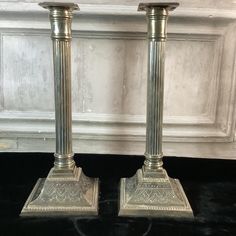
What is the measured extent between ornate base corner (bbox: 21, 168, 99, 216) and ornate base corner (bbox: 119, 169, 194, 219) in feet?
0.34

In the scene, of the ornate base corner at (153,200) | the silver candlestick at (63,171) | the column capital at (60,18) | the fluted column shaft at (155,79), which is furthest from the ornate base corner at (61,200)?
the column capital at (60,18)

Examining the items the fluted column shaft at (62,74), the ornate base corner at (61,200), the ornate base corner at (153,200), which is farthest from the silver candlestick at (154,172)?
the fluted column shaft at (62,74)

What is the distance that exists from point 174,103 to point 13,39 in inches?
24.6

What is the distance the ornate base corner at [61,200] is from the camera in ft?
3.22

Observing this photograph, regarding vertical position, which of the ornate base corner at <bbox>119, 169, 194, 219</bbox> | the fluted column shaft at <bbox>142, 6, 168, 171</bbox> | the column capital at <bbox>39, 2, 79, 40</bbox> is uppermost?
the column capital at <bbox>39, 2, 79, 40</bbox>

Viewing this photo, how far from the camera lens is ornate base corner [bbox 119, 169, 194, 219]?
3.24 feet

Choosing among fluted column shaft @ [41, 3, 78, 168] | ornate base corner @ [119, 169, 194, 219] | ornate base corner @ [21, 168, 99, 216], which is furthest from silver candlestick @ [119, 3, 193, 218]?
fluted column shaft @ [41, 3, 78, 168]

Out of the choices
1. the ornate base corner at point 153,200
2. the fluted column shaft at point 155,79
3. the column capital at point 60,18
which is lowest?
the ornate base corner at point 153,200

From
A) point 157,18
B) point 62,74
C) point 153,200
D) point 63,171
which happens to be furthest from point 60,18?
point 153,200

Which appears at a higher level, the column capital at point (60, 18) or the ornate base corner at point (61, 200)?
the column capital at point (60, 18)

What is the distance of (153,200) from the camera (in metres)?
1.00

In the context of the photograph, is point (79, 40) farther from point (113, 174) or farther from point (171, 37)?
point (113, 174)

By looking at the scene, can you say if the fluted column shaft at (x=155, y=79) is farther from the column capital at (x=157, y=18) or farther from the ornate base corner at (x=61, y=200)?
the ornate base corner at (x=61, y=200)

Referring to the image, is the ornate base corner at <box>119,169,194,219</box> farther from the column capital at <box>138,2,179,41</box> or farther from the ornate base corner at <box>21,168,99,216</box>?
the column capital at <box>138,2,179,41</box>
